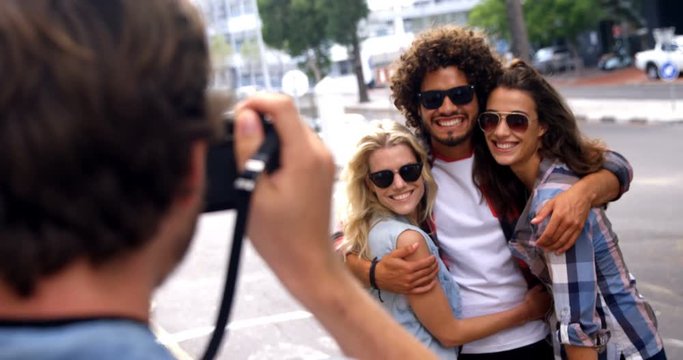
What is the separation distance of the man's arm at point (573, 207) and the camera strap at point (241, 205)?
4.55 feet

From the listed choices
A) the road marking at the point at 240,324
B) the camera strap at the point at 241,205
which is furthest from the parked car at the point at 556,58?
the camera strap at the point at 241,205

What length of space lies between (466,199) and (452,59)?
41 cm

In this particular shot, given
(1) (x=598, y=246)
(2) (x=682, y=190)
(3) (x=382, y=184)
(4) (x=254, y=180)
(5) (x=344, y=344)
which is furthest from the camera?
(2) (x=682, y=190)

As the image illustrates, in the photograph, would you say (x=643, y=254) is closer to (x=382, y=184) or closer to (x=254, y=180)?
(x=382, y=184)

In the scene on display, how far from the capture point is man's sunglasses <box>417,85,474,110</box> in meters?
2.48

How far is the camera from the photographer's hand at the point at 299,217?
2.97 ft

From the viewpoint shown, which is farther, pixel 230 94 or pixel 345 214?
pixel 345 214

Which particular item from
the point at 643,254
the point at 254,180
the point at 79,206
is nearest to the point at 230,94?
the point at 254,180

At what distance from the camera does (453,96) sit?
248 centimetres

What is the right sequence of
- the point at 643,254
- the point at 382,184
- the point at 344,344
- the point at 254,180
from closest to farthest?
1. the point at 254,180
2. the point at 344,344
3. the point at 382,184
4. the point at 643,254

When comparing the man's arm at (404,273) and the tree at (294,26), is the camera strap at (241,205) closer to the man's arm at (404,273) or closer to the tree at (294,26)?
the man's arm at (404,273)

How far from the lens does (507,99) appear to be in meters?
2.42

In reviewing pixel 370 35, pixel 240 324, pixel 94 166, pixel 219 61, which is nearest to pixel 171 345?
pixel 240 324

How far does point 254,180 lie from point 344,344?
273 mm
